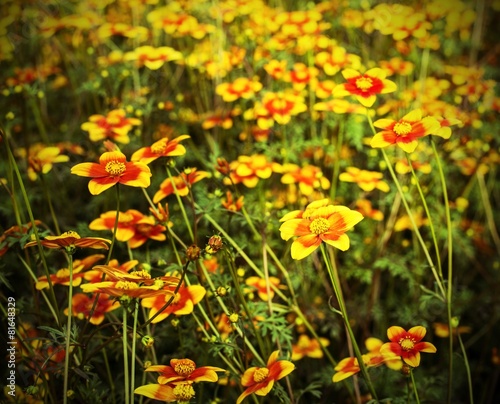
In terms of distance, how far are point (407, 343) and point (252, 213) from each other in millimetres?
705

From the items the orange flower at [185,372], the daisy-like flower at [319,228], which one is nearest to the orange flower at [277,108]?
the daisy-like flower at [319,228]

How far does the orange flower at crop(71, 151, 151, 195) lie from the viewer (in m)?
0.97

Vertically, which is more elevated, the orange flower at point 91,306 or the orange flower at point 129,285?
the orange flower at point 129,285

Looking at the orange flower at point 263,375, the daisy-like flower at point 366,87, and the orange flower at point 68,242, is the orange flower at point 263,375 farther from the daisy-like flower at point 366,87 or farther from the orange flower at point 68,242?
the daisy-like flower at point 366,87

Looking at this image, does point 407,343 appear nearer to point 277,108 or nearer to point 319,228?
point 319,228

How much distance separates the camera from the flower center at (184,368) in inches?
36.4

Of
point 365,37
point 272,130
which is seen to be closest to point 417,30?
point 272,130

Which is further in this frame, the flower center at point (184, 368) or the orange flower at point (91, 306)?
the orange flower at point (91, 306)

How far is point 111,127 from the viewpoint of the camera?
1423 mm

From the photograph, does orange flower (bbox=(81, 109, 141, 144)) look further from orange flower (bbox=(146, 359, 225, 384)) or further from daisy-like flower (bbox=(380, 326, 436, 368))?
daisy-like flower (bbox=(380, 326, 436, 368))

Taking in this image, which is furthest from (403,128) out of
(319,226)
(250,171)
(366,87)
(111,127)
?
(111,127)

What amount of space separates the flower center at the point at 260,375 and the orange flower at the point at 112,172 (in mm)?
427

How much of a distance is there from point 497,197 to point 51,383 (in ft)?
6.52

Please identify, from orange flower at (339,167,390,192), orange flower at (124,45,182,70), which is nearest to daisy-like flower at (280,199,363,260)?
orange flower at (339,167,390,192)
